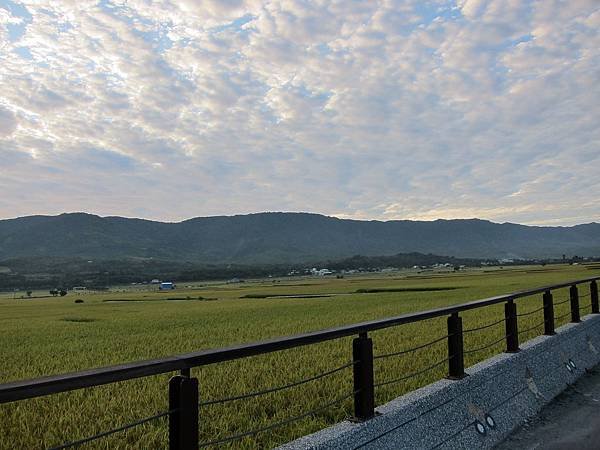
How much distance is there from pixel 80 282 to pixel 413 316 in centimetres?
17634

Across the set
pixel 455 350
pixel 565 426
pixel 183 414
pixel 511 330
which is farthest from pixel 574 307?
pixel 183 414

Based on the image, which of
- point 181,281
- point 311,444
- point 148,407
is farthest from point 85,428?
point 181,281

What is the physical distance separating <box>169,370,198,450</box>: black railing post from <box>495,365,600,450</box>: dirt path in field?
4132 mm

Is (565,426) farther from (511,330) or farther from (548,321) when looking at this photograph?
(548,321)

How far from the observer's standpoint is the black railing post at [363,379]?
4.46 m

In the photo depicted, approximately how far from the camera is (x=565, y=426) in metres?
6.32

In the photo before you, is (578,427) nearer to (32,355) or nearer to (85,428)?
(85,428)

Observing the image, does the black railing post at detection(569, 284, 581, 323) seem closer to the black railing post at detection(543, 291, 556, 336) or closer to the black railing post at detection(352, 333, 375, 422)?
the black railing post at detection(543, 291, 556, 336)

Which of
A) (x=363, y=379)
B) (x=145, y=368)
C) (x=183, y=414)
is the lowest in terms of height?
(x=363, y=379)

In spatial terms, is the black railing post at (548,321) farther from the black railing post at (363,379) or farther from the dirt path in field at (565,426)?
the black railing post at (363,379)

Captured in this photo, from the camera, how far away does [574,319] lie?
10.8 meters

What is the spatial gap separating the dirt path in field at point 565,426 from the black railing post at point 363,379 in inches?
89.0

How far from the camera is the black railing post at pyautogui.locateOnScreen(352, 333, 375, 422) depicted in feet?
14.6

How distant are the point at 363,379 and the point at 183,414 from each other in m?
1.94
